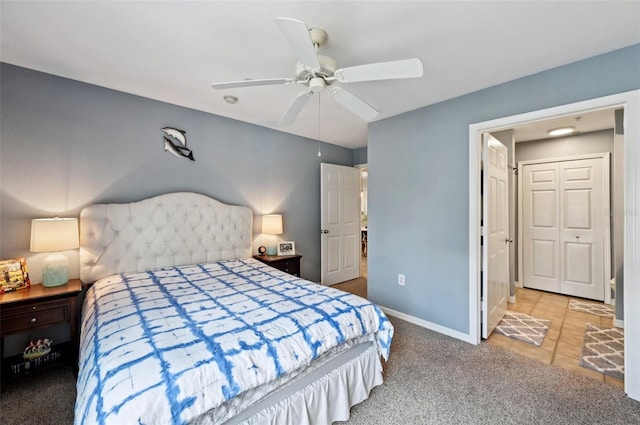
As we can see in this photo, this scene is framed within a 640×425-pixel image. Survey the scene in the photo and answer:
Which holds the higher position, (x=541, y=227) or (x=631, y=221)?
(x=631, y=221)

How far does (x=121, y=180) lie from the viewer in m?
2.66

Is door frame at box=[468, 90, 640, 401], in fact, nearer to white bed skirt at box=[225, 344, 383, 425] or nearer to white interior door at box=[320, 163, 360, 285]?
white bed skirt at box=[225, 344, 383, 425]

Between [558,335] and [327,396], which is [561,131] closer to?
[558,335]

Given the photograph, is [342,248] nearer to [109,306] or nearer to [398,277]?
[398,277]

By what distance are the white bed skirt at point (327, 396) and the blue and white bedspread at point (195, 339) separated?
0.16 metres

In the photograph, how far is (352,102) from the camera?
1827 millimetres

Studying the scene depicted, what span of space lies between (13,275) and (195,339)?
6.27 ft

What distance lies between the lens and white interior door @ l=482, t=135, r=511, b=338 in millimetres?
2607

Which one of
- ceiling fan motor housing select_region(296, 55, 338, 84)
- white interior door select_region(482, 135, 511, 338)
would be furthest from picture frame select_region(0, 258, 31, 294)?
white interior door select_region(482, 135, 511, 338)

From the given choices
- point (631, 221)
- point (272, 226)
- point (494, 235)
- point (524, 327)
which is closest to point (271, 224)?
point (272, 226)

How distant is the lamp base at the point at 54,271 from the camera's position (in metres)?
2.11

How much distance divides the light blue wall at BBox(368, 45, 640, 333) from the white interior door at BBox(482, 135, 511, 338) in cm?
17

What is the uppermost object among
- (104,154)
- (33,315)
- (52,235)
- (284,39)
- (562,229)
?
(284,39)

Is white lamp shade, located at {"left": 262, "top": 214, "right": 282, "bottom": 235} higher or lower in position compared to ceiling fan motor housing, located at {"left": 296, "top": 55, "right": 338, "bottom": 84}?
lower
